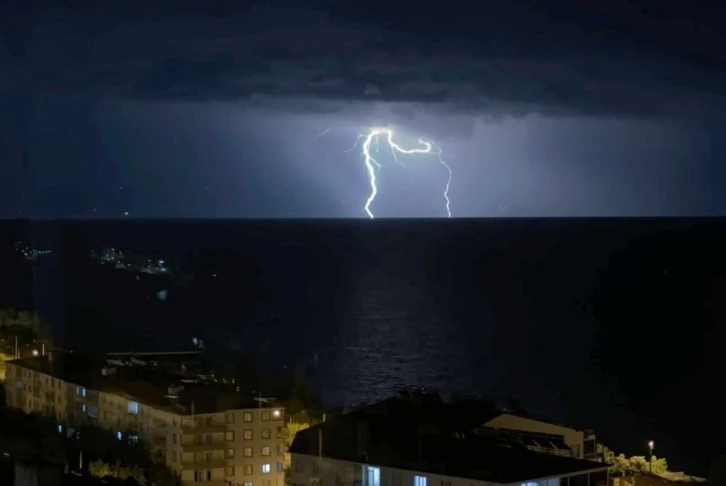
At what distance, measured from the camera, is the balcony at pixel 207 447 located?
736 cm

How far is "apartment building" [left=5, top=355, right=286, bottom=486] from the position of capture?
7371mm

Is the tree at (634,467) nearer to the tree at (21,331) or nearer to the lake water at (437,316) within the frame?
the lake water at (437,316)

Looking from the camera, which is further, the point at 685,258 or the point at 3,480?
the point at 685,258

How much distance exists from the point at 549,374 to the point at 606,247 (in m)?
34.4

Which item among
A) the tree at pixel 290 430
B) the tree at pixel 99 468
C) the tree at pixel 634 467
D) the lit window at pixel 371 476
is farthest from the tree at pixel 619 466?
the tree at pixel 99 468

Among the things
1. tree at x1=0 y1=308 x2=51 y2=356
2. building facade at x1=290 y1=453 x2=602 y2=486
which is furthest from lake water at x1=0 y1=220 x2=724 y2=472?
building facade at x1=290 y1=453 x2=602 y2=486

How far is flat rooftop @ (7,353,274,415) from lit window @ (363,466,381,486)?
2204 mm

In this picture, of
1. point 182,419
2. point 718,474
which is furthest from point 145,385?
point 718,474

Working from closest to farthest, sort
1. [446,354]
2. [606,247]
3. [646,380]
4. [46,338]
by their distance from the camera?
[46,338] → [646,380] → [446,354] → [606,247]

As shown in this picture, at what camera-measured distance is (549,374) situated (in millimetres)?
18422

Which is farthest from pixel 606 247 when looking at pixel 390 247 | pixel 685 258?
pixel 390 247

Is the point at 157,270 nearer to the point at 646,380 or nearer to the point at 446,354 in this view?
the point at 446,354

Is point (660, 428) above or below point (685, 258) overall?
below

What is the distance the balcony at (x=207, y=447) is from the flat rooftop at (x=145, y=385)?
0.24 metres
